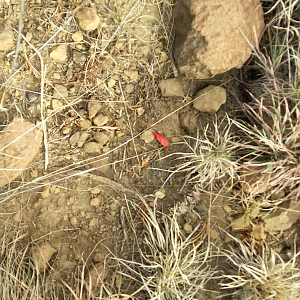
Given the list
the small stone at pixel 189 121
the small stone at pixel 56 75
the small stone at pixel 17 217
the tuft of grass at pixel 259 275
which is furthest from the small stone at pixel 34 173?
the tuft of grass at pixel 259 275

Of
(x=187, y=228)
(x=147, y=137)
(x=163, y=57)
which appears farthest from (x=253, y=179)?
(x=163, y=57)

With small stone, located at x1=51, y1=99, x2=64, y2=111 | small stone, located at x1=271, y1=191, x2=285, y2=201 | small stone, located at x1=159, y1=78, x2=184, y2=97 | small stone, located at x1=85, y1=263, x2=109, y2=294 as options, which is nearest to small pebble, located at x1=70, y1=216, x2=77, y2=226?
Result: small stone, located at x1=85, y1=263, x2=109, y2=294

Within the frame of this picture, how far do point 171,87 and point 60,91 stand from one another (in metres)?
0.64

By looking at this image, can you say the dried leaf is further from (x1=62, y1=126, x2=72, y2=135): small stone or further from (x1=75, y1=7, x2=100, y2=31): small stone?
(x1=75, y1=7, x2=100, y2=31): small stone

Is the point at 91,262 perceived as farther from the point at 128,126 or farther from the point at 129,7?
the point at 129,7


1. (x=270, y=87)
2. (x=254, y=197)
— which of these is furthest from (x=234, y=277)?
(x=270, y=87)

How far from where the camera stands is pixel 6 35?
67.4 inches

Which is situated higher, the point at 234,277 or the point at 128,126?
the point at 128,126

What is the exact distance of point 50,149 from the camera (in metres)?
1.76

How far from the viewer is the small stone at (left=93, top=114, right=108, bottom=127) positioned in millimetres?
1767

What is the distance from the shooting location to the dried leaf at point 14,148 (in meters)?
1.67

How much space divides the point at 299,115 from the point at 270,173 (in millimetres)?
344

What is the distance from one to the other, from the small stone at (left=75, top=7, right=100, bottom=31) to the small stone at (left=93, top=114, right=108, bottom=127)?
0.49 meters

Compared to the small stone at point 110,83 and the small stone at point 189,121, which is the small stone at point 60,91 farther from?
the small stone at point 189,121
